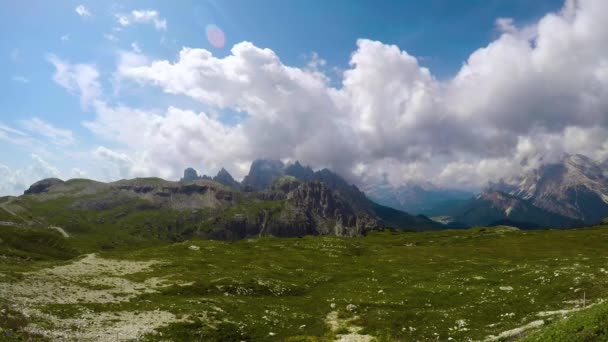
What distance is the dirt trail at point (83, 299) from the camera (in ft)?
96.6

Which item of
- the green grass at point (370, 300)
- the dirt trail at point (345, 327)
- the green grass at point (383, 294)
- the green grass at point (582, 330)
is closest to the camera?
the green grass at point (582, 330)

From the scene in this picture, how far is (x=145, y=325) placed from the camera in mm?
32875

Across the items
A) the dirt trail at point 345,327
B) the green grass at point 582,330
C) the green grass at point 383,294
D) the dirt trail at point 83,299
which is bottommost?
the dirt trail at point 345,327

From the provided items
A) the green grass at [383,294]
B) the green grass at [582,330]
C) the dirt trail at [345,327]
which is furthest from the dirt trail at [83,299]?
the green grass at [582,330]

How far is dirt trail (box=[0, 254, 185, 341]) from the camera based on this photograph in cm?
2944

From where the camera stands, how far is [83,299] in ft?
126

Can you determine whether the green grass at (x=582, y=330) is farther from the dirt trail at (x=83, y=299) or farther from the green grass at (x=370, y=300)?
the dirt trail at (x=83, y=299)

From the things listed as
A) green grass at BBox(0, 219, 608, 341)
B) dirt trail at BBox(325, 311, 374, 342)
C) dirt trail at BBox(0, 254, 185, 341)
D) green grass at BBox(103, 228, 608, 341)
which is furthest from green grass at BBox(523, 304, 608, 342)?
dirt trail at BBox(0, 254, 185, 341)

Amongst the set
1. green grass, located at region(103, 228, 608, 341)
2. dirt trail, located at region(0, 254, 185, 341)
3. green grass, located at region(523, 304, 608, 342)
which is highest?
green grass, located at region(523, 304, 608, 342)

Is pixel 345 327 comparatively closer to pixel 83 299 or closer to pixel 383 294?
pixel 383 294

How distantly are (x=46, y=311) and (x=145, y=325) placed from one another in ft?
27.3

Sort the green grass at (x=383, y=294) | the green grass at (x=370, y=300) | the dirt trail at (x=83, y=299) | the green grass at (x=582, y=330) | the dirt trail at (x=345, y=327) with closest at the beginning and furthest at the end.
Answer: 1. the green grass at (x=582, y=330)
2. the dirt trail at (x=83, y=299)
3. the dirt trail at (x=345, y=327)
4. the green grass at (x=370, y=300)
5. the green grass at (x=383, y=294)

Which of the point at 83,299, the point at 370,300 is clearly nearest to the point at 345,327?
the point at 370,300

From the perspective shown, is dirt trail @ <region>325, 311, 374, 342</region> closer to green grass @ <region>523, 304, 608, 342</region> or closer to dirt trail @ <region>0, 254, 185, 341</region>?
green grass @ <region>523, 304, 608, 342</region>
